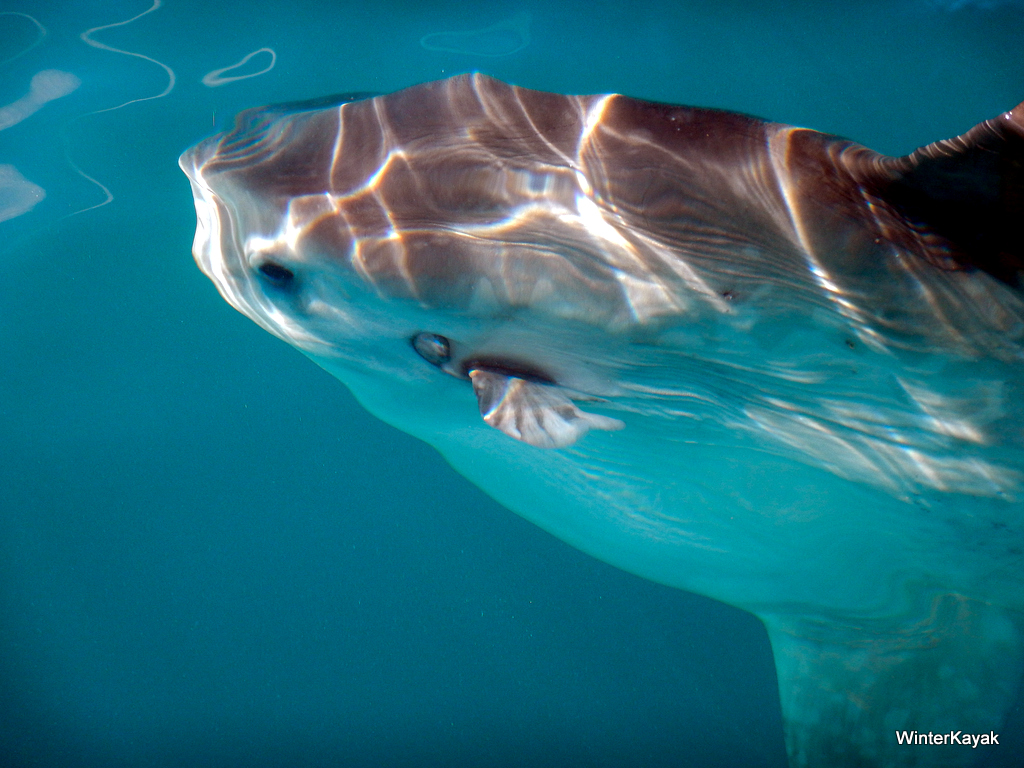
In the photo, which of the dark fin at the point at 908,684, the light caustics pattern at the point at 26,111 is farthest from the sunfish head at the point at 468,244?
the light caustics pattern at the point at 26,111

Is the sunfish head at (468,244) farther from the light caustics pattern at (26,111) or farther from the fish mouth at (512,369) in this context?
the light caustics pattern at (26,111)

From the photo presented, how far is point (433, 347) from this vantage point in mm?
2139

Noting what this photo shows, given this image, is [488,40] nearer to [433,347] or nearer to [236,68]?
[236,68]

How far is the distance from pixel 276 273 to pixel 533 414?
1053mm

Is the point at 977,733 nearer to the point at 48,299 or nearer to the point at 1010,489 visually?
the point at 1010,489

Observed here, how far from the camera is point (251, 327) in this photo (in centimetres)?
1089

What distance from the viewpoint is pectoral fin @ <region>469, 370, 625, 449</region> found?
1.73 meters

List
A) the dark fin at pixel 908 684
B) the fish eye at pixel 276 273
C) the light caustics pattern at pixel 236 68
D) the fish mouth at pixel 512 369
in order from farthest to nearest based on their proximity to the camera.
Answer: the light caustics pattern at pixel 236 68 → the dark fin at pixel 908 684 → the fish eye at pixel 276 273 → the fish mouth at pixel 512 369

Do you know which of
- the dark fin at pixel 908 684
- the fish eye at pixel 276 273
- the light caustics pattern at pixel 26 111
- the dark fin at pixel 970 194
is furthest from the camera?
the light caustics pattern at pixel 26 111

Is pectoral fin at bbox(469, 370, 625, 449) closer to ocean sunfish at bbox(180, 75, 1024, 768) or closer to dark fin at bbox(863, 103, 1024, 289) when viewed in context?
ocean sunfish at bbox(180, 75, 1024, 768)

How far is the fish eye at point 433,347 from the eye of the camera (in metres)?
2.08

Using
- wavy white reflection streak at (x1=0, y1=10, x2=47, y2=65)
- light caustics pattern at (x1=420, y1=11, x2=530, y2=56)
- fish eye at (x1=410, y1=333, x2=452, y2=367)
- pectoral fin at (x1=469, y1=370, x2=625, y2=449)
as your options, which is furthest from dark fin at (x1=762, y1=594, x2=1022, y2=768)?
wavy white reflection streak at (x1=0, y1=10, x2=47, y2=65)

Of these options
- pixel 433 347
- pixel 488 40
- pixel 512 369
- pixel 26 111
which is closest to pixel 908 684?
pixel 512 369

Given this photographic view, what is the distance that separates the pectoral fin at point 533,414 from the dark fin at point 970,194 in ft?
2.90
